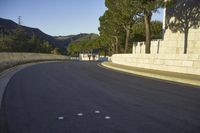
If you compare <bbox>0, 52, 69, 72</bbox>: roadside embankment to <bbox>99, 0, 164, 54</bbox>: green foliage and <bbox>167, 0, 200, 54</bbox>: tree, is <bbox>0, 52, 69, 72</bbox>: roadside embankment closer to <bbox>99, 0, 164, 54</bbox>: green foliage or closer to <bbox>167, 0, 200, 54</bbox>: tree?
<bbox>99, 0, 164, 54</bbox>: green foliage

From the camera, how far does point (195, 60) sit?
2242 centimetres

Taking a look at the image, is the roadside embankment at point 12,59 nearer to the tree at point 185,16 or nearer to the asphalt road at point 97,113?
the asphalt road at point 97,113

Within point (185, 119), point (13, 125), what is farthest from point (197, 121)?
point (13, 125)

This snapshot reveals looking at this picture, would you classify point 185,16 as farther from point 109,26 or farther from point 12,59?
point 109,26

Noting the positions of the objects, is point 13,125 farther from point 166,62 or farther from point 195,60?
point 166,62

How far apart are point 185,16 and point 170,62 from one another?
998 centimetres

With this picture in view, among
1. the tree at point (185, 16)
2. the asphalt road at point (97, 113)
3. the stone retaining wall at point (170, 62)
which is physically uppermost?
the tree at point (185, 16)

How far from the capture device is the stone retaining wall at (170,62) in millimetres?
22797

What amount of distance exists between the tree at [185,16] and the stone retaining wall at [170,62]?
16.9ft

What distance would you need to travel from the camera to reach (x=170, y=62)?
86.0 feet

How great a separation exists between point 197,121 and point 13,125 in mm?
4300

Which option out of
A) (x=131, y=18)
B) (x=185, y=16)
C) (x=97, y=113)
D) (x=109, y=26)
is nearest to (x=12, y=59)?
(x=185, y=16)

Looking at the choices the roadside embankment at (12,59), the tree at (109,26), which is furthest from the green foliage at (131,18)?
the roadside embankment at (12,59)

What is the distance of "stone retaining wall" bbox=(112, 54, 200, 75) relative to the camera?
74.8 ft
